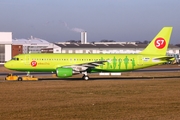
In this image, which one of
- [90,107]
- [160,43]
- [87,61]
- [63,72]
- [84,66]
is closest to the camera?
[90,107]

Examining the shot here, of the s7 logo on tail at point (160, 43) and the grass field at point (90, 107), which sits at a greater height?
the s7 logo on tail at point (160, 43)

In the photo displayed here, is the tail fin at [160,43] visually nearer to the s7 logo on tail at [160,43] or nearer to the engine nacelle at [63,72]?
the s7 logo on tail at [160,43]

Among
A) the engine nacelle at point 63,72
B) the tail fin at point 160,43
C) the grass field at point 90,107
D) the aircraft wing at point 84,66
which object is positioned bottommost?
the grass field at point 90,107

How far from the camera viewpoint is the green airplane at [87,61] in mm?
51906

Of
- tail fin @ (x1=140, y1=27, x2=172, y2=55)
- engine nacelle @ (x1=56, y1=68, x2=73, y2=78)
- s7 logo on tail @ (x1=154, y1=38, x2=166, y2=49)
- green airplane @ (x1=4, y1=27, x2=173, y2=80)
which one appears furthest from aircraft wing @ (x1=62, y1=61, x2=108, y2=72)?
s7 logo on tail @ (x1=154, y1=38, x2=166, y2=49)

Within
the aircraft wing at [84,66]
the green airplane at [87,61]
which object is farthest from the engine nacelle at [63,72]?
the aircraft wing at [84,66]

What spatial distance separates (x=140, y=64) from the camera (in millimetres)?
55094

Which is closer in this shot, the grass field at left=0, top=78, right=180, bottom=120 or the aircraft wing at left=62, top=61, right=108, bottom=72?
the grass field at left=0, top=78, right=180, bottom=120

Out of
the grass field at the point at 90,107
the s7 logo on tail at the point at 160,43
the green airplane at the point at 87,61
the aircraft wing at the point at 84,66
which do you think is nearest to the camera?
the grass field at the point at 90,107

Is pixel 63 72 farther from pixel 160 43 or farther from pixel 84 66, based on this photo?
pixel 160 43

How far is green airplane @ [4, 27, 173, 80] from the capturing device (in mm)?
51906

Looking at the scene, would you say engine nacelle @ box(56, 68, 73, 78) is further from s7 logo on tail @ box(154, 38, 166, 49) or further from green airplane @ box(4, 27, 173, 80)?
s7 logo on tail @ box(154, 38, 166, 49)

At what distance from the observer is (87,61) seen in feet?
176

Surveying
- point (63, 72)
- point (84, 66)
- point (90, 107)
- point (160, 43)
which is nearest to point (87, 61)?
point (84, 66)
